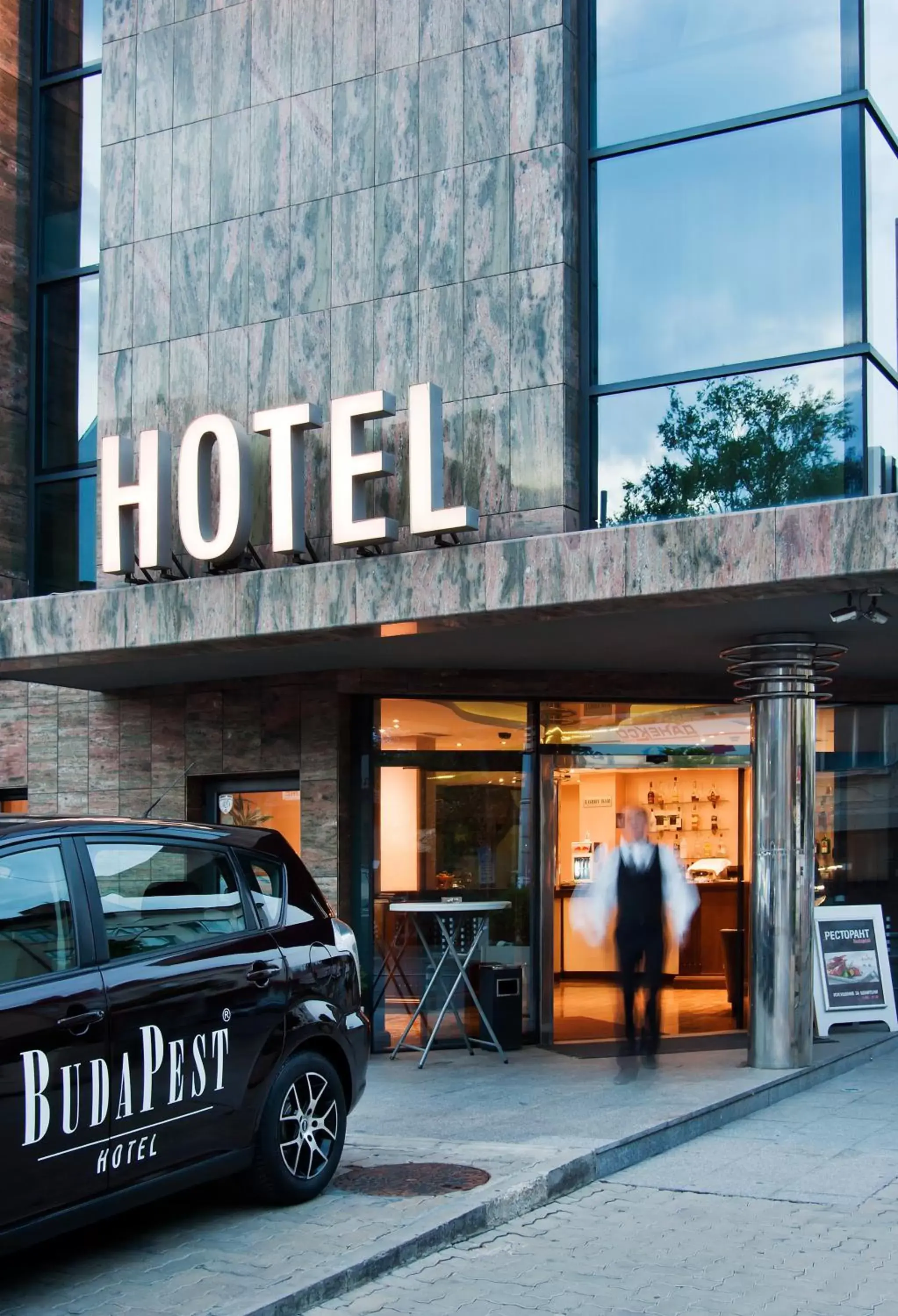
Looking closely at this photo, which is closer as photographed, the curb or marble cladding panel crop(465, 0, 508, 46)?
the curb

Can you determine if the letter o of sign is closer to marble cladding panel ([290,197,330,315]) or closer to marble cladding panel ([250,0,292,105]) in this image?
marble cladding panel ([290,197,330,315])

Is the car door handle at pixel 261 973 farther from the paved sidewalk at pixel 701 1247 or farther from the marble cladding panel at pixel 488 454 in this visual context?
the marble cladding panel at pixel 488 454

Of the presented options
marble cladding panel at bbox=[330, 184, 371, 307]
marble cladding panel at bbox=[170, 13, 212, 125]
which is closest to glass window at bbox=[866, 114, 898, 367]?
marble cladding panel at bbox=[330, 184, 371, 307]

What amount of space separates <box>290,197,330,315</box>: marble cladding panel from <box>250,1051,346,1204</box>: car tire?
6.52 metres

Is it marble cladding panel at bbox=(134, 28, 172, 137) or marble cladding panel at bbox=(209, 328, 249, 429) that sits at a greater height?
marble cladding panel at bbox=(134, 28, 172, 137)

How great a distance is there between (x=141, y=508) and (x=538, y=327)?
3.17 metres

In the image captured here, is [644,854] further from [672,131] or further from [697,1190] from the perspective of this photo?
[672,131]

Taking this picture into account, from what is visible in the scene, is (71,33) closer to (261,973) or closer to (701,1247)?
(261,973)

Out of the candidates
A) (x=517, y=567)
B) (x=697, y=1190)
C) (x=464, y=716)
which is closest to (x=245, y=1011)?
(x=697, y=1190)

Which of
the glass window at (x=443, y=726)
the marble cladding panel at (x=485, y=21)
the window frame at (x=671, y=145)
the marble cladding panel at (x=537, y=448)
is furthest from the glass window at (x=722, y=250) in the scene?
the glass window at (x=443, y=726)

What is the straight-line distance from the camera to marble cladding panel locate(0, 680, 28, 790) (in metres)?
14.2

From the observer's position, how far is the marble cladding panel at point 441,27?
1130cm

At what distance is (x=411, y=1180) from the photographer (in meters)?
7.41

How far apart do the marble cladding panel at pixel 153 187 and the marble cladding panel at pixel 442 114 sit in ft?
7.97
